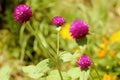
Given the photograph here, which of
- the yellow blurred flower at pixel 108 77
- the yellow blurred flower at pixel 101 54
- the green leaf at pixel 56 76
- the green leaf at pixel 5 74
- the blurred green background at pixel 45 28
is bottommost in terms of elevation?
the blurred green background at pixel 45 28

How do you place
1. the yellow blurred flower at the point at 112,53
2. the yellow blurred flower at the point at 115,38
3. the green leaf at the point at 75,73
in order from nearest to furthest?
the green leaf at the point at 75,73
the yellow blurred flower at the point at 112,53
the yellow blurred flower at the point at 115,38

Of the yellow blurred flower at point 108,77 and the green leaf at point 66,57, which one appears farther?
the yellow blurred flower at point 108,77

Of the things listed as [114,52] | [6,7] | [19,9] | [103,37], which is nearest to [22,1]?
[6,7]

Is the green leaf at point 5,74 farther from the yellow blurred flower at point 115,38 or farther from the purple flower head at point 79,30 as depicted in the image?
the yellow blurred flower at point 115,38

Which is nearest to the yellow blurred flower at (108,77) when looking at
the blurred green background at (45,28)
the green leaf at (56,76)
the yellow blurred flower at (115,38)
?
the blurred green background at (45,28)

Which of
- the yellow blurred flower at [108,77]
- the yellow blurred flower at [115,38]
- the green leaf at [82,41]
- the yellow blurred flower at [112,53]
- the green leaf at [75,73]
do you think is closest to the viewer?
the green leaf at [82,41]

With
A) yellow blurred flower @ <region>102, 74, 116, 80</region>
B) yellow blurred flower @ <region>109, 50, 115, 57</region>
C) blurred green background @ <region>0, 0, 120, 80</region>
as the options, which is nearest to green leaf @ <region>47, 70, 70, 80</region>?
yellow blurred flower @ <region>102, 74, 116, 80</region>

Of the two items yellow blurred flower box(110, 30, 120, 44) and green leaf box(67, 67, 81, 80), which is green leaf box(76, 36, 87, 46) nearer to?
green leaf box(67, 67, 81, 80)

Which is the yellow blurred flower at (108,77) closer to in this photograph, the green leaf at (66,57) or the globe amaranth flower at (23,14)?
the green leaf at (66,57)

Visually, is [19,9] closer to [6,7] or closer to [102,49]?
[102,49]

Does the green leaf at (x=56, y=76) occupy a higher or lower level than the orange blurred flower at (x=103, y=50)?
higher

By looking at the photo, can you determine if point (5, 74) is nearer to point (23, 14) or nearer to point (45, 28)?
point (23, 14)
